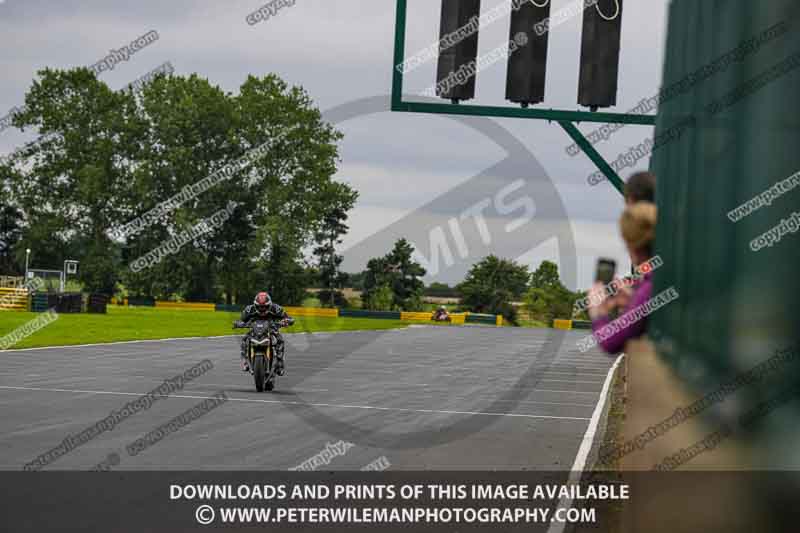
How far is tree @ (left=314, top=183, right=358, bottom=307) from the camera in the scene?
7581cm

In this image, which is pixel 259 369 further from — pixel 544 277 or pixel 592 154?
pixel 544 277

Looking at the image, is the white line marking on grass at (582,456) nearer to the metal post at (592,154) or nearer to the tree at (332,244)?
the metal post at (592,154)

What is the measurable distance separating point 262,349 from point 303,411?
2473mm

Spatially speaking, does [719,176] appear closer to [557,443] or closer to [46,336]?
[557,443]

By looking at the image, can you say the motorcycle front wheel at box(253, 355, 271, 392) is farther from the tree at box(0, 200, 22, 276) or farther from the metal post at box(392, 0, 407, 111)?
the tree at box(0, 200, 22, 276)

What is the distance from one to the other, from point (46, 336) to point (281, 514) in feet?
83.8

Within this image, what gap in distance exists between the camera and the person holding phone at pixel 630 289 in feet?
12.3

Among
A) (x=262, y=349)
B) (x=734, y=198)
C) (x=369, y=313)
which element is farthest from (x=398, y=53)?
(x=369, y=313)

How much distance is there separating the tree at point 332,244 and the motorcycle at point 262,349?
56163 millimetres

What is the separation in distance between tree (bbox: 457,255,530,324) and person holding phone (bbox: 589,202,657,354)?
8234 cm

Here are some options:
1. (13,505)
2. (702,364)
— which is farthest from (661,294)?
(13,505)

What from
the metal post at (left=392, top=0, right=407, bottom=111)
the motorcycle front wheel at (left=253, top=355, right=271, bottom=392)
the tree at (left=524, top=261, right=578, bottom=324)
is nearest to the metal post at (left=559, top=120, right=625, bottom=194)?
the metal post at (left=392, top=0, right=407, bottom=111)

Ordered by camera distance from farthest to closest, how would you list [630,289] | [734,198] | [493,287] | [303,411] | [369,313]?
[493,287] < [369,313] < [303,411] < [630,289] < [734,198]

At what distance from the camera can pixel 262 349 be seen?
56.7 ft
